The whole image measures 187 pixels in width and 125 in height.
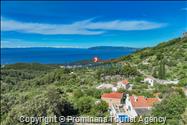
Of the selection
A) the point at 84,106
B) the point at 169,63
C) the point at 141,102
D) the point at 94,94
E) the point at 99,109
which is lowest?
the point at 99,109

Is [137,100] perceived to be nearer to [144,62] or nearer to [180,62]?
[180,62]

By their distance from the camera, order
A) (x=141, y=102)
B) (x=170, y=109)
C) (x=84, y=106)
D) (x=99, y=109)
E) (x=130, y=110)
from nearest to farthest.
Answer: (x=170, y=109) < (x=130, y=110) < (x=141, y=102) < (x=99, y=109) < (x=84, y=106)

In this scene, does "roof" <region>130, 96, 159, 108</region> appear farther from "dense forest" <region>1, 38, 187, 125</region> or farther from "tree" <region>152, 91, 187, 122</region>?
"tree" <region>152, 91, 187, 122</region>

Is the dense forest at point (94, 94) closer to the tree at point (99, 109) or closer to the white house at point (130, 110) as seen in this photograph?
the tree at point (99, 109)

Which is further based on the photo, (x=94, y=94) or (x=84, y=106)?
(x=94, y=94)

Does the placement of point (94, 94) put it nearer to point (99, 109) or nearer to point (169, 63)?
point (99, 109)

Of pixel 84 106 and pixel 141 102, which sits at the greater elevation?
pixel 141 102

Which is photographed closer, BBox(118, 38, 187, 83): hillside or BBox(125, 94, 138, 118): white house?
BBox(125, 94, 138, 118): white house

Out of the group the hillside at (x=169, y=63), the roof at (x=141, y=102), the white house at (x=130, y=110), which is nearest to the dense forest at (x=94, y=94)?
the hillside at (x=169, y=63)

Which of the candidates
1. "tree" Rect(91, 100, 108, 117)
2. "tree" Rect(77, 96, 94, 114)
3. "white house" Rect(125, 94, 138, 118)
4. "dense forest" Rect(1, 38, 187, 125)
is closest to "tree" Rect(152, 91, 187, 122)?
"dense forest" Rect(1, 38, 187, 125)

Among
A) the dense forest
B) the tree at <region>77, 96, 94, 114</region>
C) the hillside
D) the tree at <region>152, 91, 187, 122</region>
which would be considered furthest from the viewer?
the hillside

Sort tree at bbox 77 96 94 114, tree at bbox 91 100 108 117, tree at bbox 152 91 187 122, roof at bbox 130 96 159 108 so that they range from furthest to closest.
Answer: tree at bbox 77 96 94 114 → tree at bbox 91 100 108 117 → roof at bbox 130 96 159 108 → tree at bbox 152 91 187 122

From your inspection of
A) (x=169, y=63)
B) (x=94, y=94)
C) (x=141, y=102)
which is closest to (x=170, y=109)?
(x=141, y=102)
